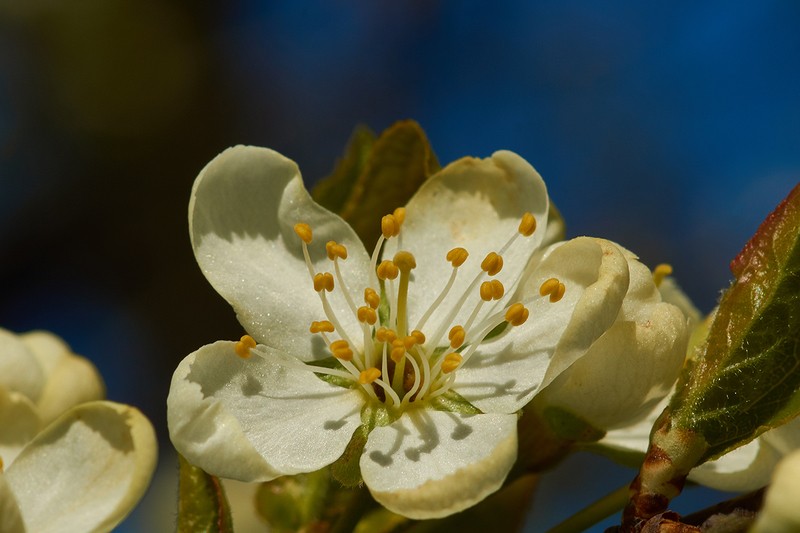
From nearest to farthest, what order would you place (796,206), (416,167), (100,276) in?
(796,206), (416,167), (100,276)

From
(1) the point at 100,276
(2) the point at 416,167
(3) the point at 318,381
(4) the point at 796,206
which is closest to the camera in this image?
(4) the point at 796,206

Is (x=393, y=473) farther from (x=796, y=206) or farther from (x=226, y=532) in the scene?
(x=796, y=206)

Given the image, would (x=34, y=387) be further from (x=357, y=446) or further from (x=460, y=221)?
(x=460, y=221)

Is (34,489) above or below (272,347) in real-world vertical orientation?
below

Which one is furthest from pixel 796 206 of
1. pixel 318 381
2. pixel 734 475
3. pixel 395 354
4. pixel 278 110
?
pixel 278 110

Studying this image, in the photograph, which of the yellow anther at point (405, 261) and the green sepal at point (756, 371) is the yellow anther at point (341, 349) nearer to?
the yellow anther at point (405, 261)

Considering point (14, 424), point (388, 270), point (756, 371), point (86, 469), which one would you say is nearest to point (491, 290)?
point (388, 270)
